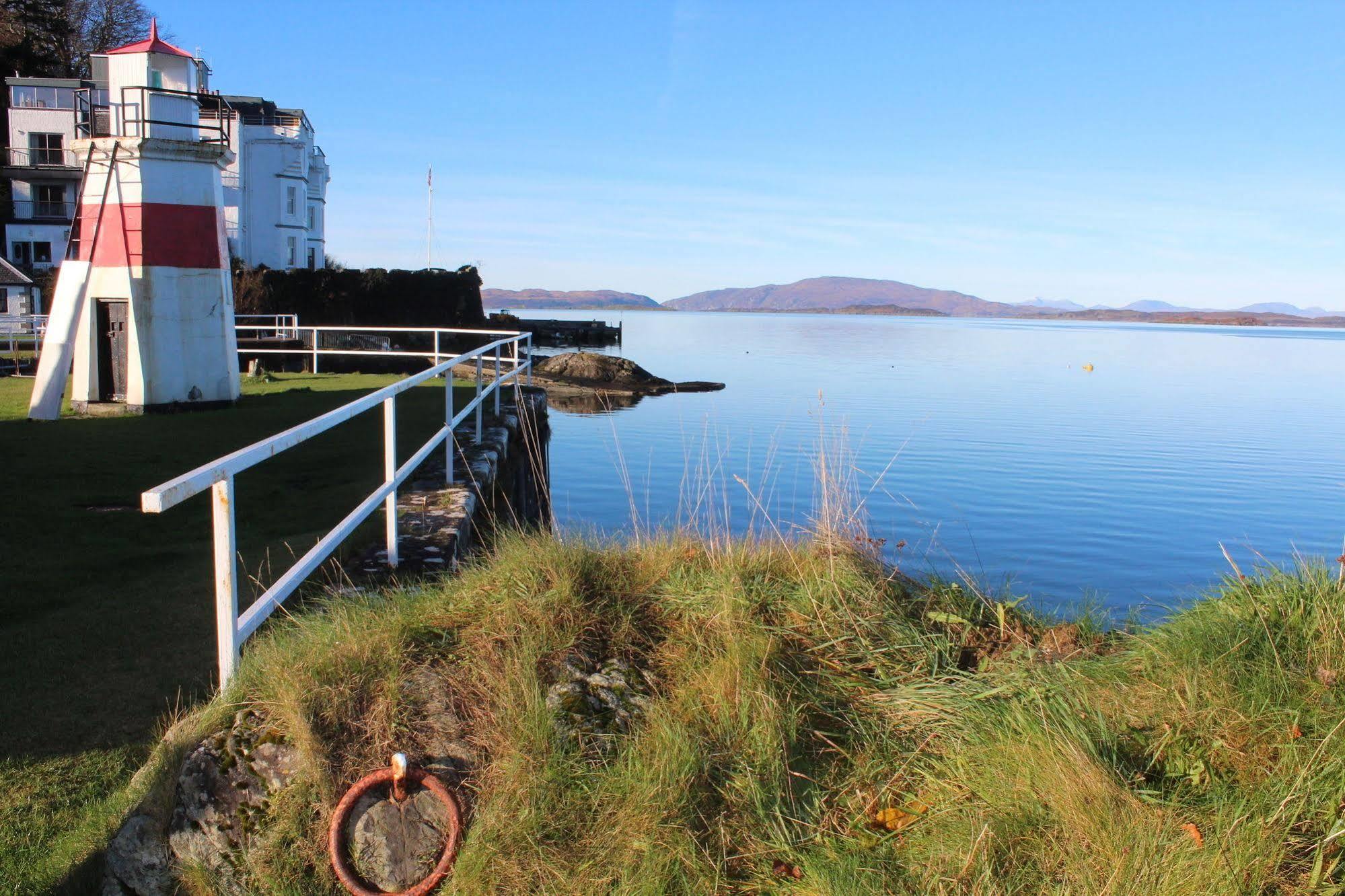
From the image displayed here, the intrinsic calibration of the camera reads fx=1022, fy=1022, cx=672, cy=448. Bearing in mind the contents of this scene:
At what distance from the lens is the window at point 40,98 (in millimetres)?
47031

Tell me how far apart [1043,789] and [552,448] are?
2110 centimetres

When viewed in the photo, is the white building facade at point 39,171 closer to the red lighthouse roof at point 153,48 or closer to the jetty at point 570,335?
the jetty at point 570,335

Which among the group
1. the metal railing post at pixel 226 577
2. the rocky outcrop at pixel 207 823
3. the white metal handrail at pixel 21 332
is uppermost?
the white metal handrail at pixel 21 332

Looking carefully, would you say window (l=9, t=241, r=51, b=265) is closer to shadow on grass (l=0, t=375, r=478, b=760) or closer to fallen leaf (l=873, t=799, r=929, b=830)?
shadow on grass (l=0, t=375, r=478, b=760)

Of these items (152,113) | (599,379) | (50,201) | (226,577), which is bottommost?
(599,379)

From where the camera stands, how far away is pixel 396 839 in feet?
9.95

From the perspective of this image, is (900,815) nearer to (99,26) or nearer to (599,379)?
(599,379)

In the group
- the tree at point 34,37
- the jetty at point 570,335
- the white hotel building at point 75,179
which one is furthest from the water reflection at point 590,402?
the jetty at point 570,335

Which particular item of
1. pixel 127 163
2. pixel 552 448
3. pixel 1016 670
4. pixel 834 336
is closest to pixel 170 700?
pixel 1016 670

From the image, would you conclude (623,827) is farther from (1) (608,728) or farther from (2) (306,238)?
(2) (306,238)

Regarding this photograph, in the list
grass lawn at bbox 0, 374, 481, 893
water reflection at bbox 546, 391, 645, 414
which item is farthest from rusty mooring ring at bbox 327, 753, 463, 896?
water reflection at bbox 546, 391, 645, 414

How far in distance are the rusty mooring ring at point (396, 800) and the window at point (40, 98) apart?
53727 millimetres

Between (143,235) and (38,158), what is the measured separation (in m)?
45.5

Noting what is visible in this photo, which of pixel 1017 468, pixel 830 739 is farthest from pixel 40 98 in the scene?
pixel 830 739
